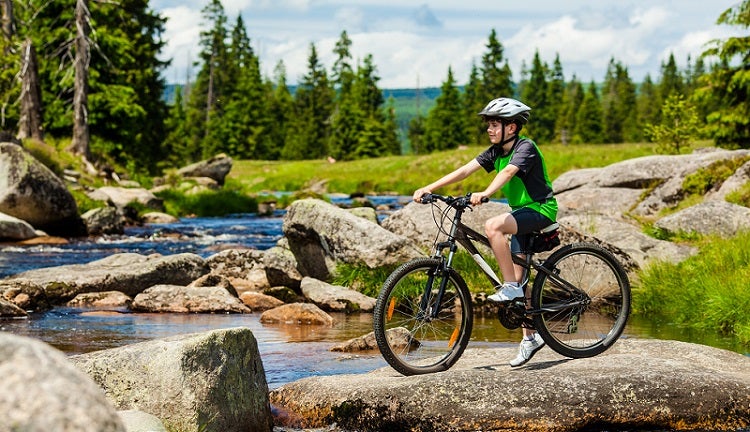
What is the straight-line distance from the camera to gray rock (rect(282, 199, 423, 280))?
1373cm

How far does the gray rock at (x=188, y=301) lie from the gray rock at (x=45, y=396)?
1049 cm

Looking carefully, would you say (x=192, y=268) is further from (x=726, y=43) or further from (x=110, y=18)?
(x=110, y=18)

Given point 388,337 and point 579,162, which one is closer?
point 388,337

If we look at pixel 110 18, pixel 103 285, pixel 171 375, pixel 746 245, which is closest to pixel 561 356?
pixel 171 375

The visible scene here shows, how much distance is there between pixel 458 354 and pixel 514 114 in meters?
2.05

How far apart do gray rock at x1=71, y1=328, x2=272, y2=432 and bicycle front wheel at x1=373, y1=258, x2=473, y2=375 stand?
1.48 m

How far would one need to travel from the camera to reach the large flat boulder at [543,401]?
618cm

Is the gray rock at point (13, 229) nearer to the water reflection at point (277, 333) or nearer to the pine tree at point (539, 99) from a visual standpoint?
the water reflection at point (277, 333)

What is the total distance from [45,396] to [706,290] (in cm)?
1059

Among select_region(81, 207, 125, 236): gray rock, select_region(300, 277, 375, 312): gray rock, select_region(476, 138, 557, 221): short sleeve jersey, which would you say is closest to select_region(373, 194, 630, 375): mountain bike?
select_region(476, 138, 557, 221): short sleeve jersey

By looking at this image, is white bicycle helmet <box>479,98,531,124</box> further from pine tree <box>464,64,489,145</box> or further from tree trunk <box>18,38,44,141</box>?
pine tree <box>464,64,489,145</box>

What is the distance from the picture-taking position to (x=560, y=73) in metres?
143

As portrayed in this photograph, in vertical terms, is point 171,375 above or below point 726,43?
below

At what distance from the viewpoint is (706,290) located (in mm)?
11594
